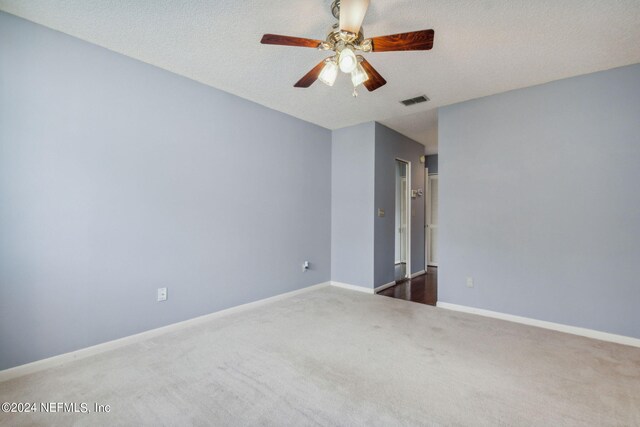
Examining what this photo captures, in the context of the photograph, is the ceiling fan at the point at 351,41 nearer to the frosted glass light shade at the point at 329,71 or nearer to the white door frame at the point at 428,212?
the frosted glass light shade at the point at 329,71

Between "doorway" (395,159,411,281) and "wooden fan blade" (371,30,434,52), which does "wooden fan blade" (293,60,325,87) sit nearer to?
"wooden fan blade" (371,30,434,52)

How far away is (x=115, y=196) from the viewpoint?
2.53 metres

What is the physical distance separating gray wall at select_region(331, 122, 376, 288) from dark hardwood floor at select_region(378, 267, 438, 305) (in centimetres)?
46

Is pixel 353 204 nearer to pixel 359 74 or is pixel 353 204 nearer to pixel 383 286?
pixel 383 286

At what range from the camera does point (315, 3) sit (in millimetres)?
1904

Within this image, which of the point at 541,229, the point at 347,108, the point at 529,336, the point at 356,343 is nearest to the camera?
the point at 356,343

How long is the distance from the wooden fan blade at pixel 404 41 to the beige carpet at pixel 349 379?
2279 millimetres

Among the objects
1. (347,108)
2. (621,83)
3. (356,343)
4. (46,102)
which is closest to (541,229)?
(621,83)

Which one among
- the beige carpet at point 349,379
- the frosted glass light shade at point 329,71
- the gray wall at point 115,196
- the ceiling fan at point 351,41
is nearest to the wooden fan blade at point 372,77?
the ceiling fan at point 351,41

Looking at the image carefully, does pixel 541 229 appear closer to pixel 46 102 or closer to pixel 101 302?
pixel 101 302

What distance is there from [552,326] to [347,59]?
3383 mm

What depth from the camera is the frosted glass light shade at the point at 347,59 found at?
1.86m

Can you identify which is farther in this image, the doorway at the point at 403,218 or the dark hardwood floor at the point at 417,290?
the doorway at the point at 403,218

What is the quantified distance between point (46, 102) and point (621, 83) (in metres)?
5.10
